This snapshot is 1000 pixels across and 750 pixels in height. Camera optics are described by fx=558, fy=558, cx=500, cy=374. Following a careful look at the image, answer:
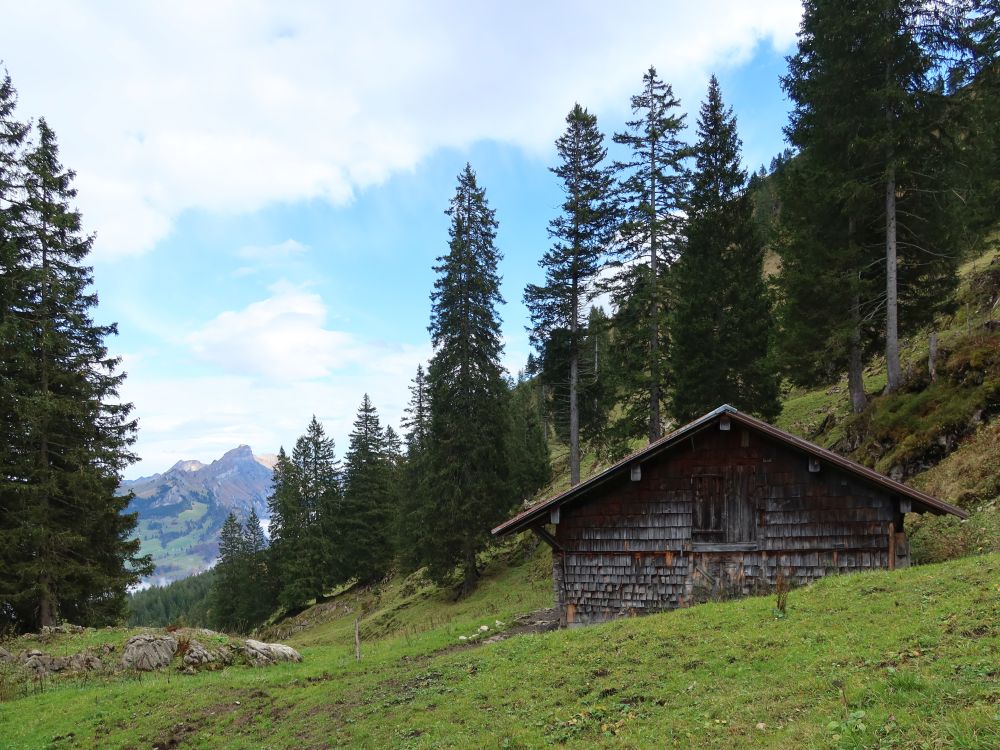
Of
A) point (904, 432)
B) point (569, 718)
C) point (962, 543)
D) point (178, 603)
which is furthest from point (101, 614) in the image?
point (178, 603)

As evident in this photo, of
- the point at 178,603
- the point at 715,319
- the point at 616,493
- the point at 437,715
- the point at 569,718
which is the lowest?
the point at 178,603

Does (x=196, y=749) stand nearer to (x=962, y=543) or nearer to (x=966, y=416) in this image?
(x=962, y=543)

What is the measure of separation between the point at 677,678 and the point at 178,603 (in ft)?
569

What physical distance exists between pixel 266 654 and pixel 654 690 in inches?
597

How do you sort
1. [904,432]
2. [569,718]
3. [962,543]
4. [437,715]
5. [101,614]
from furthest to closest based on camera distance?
[101,614], [904,432], [962,543], [437,715], [569,718]

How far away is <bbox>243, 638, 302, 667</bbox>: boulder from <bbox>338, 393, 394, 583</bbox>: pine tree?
27761 millimetres

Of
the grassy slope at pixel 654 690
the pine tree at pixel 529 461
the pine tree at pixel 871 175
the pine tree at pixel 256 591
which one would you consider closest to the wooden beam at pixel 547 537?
the grassy slope at pixel 654 690

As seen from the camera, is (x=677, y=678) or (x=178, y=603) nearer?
(x=677, y=678)

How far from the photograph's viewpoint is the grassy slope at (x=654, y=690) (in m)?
6.43

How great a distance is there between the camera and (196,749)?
1094 cm

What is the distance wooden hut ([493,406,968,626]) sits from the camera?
14.3 metres

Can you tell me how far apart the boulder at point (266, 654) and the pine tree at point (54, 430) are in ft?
28.5

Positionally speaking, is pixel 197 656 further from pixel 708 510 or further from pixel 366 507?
pixel 366 507

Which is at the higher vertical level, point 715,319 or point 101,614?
point 715,319
